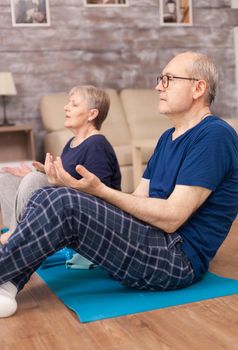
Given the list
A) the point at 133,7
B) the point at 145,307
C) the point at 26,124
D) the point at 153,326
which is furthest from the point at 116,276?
the point at 133,7

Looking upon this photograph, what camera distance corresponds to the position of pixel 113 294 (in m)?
1.99

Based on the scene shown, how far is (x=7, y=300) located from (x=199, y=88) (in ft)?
3.36

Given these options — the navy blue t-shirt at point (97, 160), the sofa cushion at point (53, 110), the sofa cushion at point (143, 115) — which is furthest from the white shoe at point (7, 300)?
the sofa cushion at point (143, 115)

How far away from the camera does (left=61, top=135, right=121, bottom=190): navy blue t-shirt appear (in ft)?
8.04

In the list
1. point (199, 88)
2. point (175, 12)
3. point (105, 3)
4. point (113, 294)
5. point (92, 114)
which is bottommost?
point (113, 294)

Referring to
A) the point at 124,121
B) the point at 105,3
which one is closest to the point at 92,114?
the point at 124,121

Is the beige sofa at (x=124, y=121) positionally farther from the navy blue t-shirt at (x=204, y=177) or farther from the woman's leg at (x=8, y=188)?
the navy blue t-shirt at (x=204, y=177)

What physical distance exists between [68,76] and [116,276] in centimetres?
386

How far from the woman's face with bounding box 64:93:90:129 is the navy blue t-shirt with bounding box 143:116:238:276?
70 cm

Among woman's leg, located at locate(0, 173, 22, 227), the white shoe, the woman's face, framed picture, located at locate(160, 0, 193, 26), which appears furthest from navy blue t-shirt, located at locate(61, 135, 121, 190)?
framed picture, located at locate(160, 0, 193, 26)

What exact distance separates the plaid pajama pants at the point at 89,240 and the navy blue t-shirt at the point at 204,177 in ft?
0.27

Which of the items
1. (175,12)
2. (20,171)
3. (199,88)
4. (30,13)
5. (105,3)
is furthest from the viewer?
(175,12)

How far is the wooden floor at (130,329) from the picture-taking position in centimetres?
155

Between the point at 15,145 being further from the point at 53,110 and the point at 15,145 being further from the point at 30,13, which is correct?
the point at 30,13
